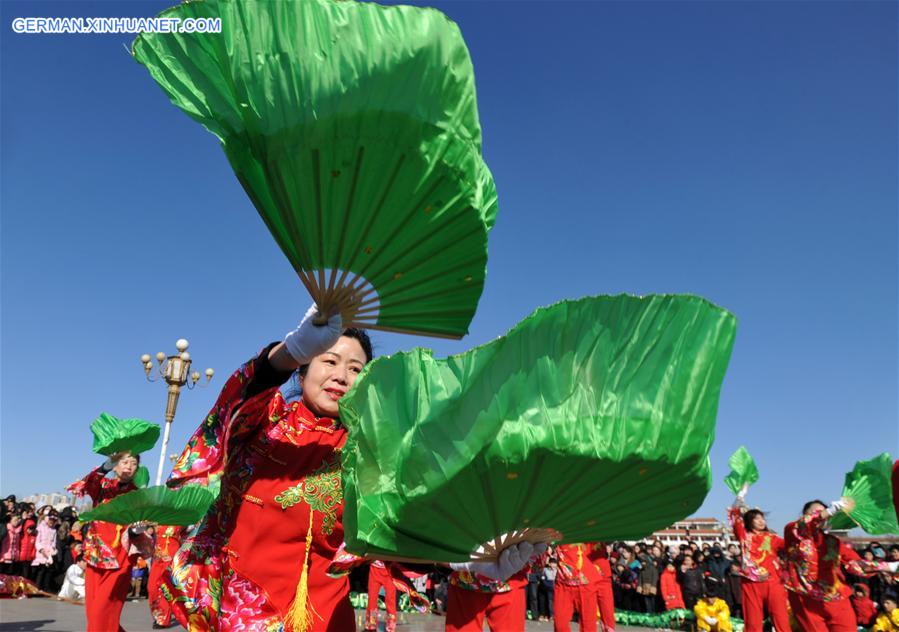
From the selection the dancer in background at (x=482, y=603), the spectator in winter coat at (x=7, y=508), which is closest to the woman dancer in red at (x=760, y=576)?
the dancer in background at (x=482, y=603)

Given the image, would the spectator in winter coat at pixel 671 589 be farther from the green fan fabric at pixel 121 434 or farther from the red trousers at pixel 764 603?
the green fan fabric at pixel 121 434

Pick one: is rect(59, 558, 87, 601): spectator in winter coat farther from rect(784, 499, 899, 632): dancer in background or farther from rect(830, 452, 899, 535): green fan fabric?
rect(830, 452, 899, 535): green fan fabric

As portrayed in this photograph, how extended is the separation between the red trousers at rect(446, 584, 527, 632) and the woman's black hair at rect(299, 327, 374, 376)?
9.01 ft

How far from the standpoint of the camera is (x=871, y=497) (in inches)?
303

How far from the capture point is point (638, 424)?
1.77m

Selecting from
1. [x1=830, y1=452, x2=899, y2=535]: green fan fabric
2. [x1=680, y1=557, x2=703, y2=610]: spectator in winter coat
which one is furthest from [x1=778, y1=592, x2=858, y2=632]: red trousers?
[x1=680, y1=557, x2=703, y2=610]: spectator in winter coat

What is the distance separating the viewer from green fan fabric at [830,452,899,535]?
7.28m

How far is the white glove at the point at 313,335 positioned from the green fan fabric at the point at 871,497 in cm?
691

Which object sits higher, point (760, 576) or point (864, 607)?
point (760, 576)

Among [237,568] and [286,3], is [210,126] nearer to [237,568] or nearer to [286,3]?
[286,3]

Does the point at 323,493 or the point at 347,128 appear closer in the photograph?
the point at 347,128

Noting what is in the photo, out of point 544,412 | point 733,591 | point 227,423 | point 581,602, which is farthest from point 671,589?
point 544,412

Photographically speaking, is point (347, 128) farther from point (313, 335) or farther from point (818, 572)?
point (818, 572)

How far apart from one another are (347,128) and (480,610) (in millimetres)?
4249
